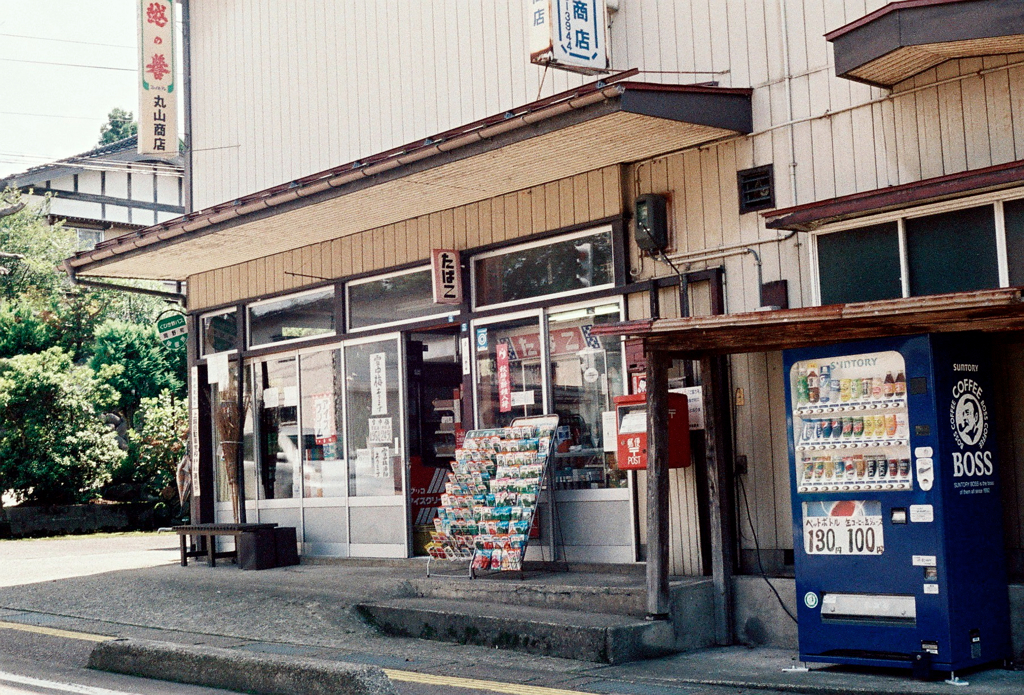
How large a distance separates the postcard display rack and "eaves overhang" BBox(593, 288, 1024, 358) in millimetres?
2148

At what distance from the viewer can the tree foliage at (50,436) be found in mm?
21344

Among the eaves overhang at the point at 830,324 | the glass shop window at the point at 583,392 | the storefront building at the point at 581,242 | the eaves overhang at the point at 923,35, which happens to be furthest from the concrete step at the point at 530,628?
the eaves overhang at the point at 923,35

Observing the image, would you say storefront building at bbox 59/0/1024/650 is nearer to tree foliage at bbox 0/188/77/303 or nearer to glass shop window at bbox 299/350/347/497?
glass shop window at bbox 299/350/347/497

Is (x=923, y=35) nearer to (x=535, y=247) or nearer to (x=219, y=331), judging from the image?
(x=535, y=247)

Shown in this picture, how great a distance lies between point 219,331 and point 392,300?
3.56 m

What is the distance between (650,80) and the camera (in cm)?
991

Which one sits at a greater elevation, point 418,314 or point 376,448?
point 418,314

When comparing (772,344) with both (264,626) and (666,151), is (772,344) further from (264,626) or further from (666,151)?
(264,626)

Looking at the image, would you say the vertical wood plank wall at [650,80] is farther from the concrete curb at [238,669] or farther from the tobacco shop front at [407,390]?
the concrete curb at [238,669]

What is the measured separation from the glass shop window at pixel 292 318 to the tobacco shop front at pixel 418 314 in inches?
0.9

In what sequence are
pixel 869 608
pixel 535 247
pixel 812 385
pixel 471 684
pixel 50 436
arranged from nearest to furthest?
1. pixel 471 684
2. pixel 869 608
3. pixel 812 385
4. pixel 535 247
5. pixel 50 436

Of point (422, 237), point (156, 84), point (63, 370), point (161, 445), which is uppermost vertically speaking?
point (156, 84)

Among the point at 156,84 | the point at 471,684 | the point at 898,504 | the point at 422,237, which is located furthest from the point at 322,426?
the point at 898,504

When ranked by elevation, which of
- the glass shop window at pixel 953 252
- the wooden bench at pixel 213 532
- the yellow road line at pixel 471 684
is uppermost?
the glass shop window at pixel 953 252
